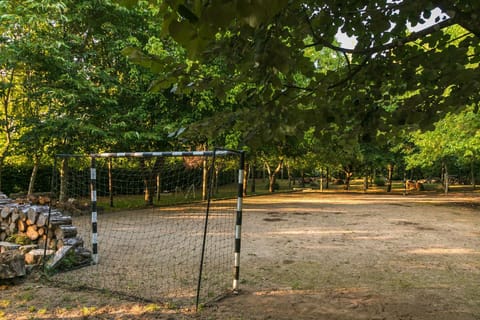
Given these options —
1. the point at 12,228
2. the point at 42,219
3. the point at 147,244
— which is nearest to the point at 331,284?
the point at 147,244

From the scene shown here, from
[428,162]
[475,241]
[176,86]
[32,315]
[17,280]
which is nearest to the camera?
[176,86]

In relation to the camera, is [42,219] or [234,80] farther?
[42,219]

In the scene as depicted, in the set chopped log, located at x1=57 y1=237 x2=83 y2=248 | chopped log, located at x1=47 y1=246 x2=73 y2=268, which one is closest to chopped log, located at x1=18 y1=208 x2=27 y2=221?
chopped log, located at x1=57 y1=237 x2=83 y2=248

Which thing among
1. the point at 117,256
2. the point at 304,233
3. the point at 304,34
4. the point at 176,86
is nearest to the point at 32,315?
the point at 117,256

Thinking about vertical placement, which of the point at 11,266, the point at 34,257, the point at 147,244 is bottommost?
the point at 147,244

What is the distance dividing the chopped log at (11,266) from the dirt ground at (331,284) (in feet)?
0.55

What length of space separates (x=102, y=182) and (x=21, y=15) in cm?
971

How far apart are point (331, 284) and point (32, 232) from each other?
5.96 m

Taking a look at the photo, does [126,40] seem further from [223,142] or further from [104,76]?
[223,142]

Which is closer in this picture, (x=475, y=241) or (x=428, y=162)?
(x=475, y=241)

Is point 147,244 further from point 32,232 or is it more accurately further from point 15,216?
point 15,216

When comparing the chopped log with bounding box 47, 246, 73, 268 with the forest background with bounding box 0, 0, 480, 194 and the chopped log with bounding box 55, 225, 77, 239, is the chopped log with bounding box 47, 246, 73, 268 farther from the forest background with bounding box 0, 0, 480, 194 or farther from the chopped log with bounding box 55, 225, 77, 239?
the forest background with bounding box 0, 0, 480, 194

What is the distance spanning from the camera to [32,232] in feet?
23.5

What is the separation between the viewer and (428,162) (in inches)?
683
